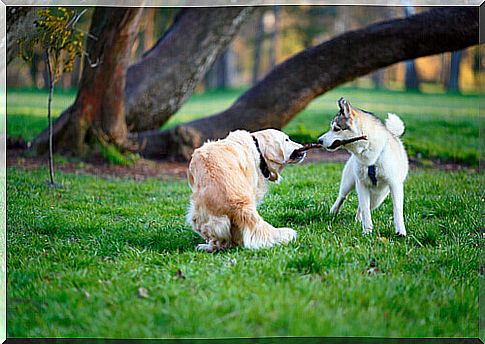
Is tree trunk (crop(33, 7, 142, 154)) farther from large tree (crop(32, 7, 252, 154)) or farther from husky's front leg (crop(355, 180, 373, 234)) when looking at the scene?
husky's front leg (crop(355, 180, 373, 234))

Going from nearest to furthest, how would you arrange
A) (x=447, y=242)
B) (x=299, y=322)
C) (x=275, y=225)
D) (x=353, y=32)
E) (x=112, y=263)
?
(x=299, y=322) → (x=112, y=263) → (x=447, y=242) → (x=275, y=225) → (x=353, y=32)

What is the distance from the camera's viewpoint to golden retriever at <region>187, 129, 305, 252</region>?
15.4 feet

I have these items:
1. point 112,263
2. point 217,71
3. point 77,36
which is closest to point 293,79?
point 77,36

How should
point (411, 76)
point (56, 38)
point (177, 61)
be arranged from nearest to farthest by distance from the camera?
point (56, 38), point (177, 61), point (411, 76)

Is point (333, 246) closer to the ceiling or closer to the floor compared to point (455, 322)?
closer to the ceiling

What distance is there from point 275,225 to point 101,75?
157 inches

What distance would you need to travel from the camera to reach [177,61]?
9203 millimetres

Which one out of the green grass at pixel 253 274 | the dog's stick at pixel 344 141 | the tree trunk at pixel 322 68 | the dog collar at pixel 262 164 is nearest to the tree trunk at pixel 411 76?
the tree trunk at pixel 322 68

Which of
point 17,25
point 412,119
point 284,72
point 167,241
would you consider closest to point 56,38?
point 17,25

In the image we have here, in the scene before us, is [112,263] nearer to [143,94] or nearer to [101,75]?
[101,75]

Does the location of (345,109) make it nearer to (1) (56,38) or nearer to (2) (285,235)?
(2) (285,235)

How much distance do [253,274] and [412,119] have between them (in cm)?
492

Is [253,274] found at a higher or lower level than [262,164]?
lower

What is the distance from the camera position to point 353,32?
27.2ft
